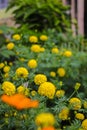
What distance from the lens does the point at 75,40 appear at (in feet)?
15.9

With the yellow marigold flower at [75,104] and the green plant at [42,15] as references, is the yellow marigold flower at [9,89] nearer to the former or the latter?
the yellow marigold flower at [75,104]

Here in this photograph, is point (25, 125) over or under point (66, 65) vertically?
over

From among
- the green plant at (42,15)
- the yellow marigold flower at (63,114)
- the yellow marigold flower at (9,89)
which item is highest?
the yellow marigold flower at (9,89)

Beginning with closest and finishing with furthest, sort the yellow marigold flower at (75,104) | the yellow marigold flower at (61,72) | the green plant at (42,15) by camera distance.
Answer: the yellow marigold flower at (75,104)
the yellow marigold flower at (61,72)
the green plant at (42,15)

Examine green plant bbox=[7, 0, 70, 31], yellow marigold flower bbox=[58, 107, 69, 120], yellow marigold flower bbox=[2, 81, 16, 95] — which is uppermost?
yellow marigold flower bbox=[2, 81, 16, 95]

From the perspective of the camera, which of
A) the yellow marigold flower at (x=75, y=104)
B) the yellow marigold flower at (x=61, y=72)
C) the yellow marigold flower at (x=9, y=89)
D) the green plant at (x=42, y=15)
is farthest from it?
the green plant at (x=42, y=15)

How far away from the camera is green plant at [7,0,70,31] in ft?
17.2

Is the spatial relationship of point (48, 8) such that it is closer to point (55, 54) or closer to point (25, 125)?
point (55, 54)

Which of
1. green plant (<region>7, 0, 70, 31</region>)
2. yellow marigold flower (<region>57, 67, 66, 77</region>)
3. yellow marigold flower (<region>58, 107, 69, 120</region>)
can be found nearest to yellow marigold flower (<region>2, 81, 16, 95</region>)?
yellow marigold flower (<region>58, 107, 69, 120</region>)

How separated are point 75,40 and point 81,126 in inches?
115

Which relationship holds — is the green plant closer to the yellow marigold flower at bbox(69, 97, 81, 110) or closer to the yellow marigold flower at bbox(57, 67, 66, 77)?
the yellow marigold flower at bbox(57, 67, 66, 77)

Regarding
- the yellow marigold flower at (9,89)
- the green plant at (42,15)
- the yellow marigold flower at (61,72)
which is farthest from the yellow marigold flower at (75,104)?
the green plant at (42,15)

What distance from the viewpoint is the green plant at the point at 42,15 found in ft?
17.2

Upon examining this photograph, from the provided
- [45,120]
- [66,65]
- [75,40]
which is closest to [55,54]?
[66,65]
